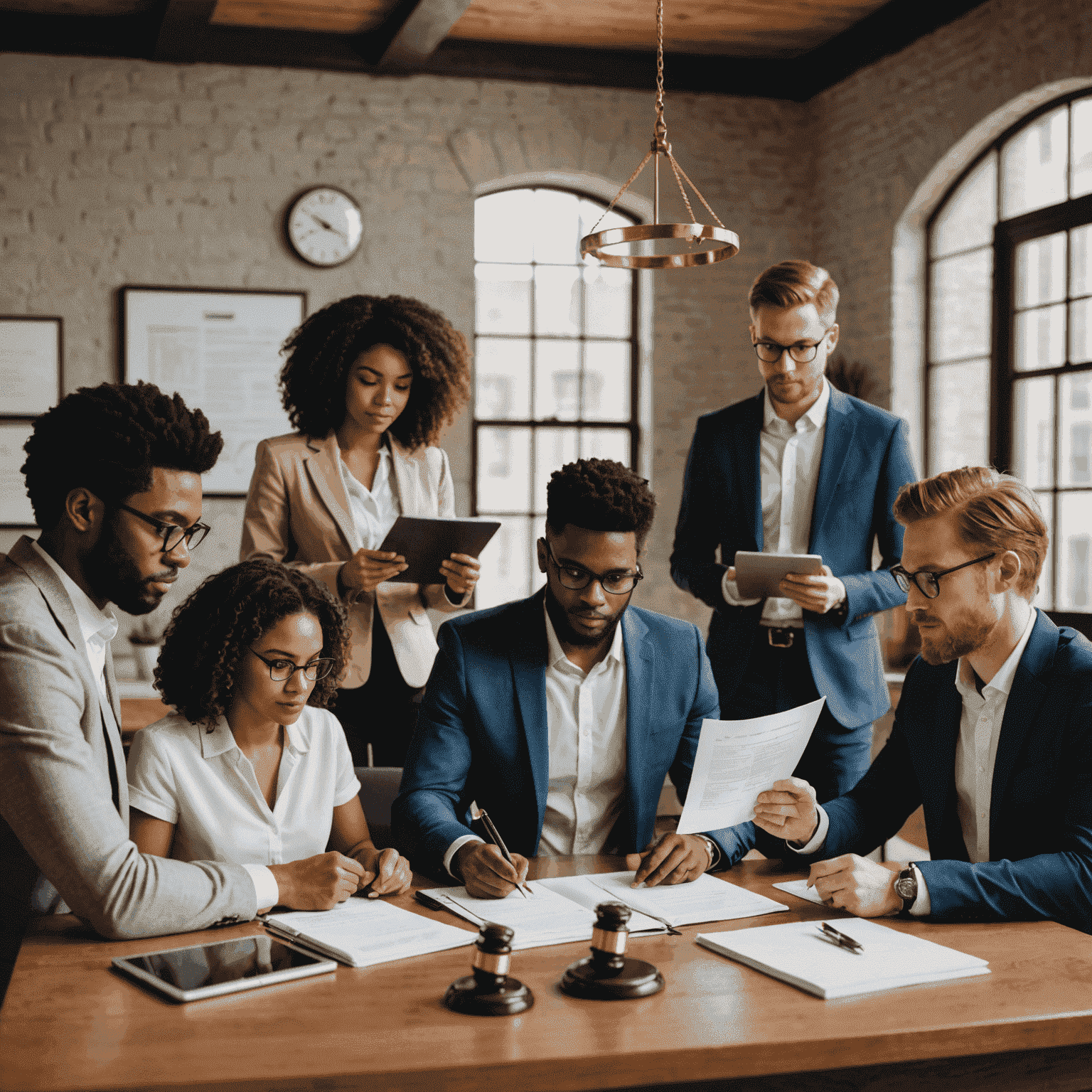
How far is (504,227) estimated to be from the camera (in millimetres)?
→ 6656

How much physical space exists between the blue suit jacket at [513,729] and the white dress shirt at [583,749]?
0.11 ft

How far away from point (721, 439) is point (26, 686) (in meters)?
1.94

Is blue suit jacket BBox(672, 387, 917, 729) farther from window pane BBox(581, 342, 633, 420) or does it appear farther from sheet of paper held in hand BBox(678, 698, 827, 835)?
window pane BBox(581, 342, 633, 420)

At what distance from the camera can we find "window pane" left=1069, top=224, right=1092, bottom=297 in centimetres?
505

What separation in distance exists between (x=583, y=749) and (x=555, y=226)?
4.85m

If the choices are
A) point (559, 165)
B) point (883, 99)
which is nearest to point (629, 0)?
point (559, 165)

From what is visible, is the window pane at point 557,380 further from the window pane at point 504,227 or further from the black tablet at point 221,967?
the black tablet at point 221,967

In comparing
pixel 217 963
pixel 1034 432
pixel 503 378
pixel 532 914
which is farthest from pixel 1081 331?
pixel 217 963

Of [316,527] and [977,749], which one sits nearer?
[977,749]

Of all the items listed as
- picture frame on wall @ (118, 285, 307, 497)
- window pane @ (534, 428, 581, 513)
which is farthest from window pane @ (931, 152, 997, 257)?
picture frame on wall @ (118, 285, 307, 497)

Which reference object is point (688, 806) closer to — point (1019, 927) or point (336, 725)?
point (1019, 927)

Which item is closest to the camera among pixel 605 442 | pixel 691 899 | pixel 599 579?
pixel 691 899

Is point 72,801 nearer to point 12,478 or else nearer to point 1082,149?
point 12,478

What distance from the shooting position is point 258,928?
5.78ft
